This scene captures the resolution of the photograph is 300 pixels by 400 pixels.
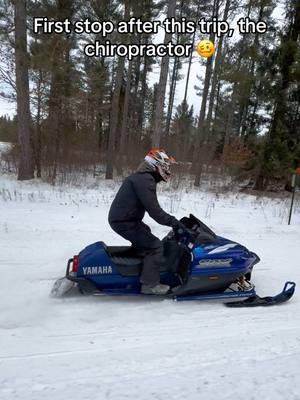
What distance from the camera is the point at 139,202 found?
385 centimetres

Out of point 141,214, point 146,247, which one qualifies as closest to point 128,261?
point 146,247

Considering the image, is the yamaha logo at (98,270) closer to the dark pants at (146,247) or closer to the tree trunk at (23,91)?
the dark pants at (146,247)

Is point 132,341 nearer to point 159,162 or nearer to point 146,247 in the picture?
point 146,247

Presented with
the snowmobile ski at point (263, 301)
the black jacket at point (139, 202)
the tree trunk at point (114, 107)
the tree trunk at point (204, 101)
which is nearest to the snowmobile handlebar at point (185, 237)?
the black jacket at point (139, 202)

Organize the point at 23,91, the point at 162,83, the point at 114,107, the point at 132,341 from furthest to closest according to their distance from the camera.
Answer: the point at 114,107 < the point at 23,91 < the point at 162,83 < the point at 132,341

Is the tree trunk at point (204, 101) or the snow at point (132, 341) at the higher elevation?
the tree trunk at point (204, 101)

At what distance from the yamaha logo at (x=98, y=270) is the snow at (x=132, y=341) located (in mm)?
336

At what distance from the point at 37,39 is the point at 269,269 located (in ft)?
39.2

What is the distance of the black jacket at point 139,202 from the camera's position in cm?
367

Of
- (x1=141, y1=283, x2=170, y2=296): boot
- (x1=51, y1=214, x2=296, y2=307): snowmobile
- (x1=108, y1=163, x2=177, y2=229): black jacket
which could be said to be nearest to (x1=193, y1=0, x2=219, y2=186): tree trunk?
(x1=51, y1=214, x2=296, y2=307): snowmobile

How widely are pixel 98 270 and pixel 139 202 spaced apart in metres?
0.92

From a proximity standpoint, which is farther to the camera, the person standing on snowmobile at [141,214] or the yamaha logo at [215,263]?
the yamaha logo at [215,263]

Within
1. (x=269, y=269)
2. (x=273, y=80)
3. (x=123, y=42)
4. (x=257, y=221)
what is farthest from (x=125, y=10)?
(x=269, y=269)

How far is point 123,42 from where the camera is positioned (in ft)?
48.4
